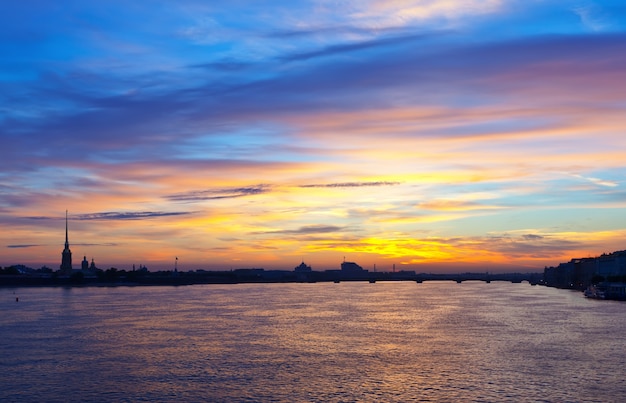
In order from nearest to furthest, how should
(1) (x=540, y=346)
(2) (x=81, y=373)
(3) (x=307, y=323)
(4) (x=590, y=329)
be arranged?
Answer: (2) (x=81, y=373), (1) (x=540, y=346), (4) (x=590, y=329), (3) (x=307, y=323)

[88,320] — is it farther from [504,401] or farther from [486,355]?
[504,401]

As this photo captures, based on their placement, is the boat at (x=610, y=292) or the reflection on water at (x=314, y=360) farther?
the boat at (x=610, y=292)

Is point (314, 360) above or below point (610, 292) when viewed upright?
below

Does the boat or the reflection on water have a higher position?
the boat

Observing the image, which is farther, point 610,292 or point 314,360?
point 610,292

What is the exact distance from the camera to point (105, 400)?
41.2 metres

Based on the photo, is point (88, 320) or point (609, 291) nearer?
point (88, 320)

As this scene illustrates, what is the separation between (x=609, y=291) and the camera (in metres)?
165

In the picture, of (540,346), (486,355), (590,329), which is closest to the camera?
(486,355)

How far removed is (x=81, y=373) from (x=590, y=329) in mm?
57969

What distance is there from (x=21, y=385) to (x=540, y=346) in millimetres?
45272

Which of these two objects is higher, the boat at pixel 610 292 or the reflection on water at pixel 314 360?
the boat at pixel 610 292

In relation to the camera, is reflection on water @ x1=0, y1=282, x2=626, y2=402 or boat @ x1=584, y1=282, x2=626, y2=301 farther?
boat @ x1=584, y1=282, x2=626, y2=301

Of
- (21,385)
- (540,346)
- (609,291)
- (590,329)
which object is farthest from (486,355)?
(609,291)
